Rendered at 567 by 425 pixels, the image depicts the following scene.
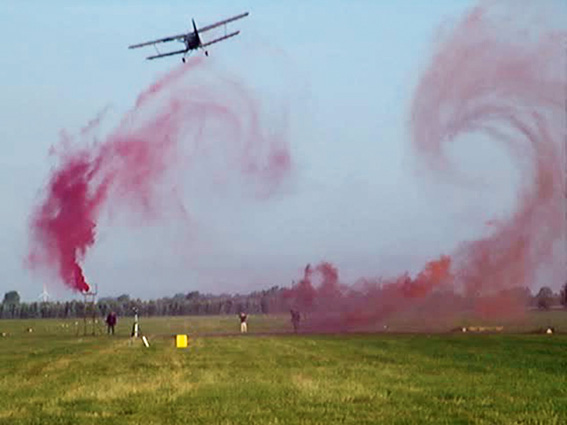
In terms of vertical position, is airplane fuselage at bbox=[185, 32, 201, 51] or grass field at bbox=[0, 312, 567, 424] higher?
airplane fuselage at bbox=[185, 32, 201, 51]

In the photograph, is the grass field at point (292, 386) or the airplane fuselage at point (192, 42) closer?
the grass field at point (292, 386)

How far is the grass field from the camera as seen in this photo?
26161mm

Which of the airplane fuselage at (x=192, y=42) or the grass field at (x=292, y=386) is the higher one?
the airplane fuselage at (x=192, y=42)

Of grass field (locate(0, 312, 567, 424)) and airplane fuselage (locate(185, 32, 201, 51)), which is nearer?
grass field (locate(0, 312, 567, 424))

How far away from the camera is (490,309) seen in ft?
316

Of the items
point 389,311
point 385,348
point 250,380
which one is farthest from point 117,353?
point 389,311

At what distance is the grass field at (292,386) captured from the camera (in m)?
26.2

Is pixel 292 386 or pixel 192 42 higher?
pixel 192 42

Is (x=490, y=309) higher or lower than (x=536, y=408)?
higher

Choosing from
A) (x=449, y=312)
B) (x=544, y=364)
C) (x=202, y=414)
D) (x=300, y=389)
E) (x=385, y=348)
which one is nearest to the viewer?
(x=202, y=414)

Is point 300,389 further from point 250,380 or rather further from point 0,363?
point 0,363

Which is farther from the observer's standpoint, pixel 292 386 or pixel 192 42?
pixel 192 42

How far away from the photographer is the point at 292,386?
1318 inches

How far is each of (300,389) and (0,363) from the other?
2227 centimetres
